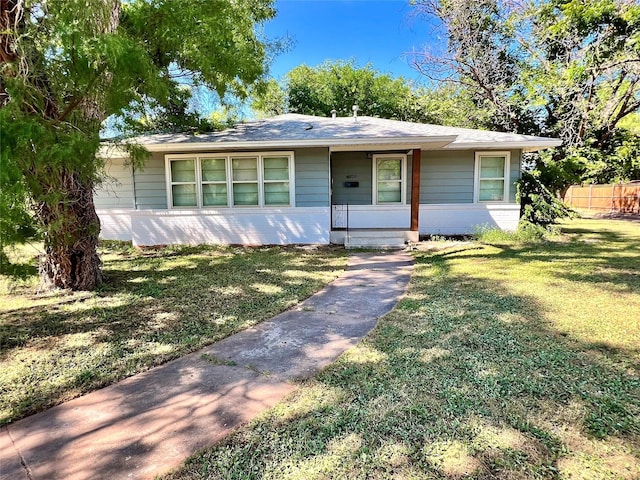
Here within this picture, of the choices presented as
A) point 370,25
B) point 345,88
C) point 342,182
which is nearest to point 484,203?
point 342,182

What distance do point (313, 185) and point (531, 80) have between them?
263 inches

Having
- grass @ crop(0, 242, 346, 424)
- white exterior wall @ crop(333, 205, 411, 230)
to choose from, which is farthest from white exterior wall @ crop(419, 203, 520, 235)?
grass @ crop(0, 242, 346, 424)

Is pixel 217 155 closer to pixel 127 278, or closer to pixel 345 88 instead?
pixel 127 278

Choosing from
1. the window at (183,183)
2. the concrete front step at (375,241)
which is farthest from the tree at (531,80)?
the window at (183,183)

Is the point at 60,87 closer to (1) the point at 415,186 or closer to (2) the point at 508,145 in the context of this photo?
(1) the point at 415,186

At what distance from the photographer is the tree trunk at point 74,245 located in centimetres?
516

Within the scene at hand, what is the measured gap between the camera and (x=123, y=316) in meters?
4.42

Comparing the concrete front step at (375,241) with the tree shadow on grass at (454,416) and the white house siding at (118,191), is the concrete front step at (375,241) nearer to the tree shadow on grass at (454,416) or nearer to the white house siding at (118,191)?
the tree shadow on grass at (454,416)

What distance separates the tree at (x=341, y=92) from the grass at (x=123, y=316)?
1814cm

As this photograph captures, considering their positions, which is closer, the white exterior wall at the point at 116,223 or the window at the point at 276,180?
the window at the point at 276,180

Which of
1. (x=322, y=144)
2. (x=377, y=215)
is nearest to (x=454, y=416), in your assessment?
(x=322, y=144)

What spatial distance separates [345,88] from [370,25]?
10.3 metres

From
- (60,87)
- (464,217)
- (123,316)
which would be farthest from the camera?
(464,217)

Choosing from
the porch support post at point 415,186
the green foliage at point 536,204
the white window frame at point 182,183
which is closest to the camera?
the porch support post at point 415,186
